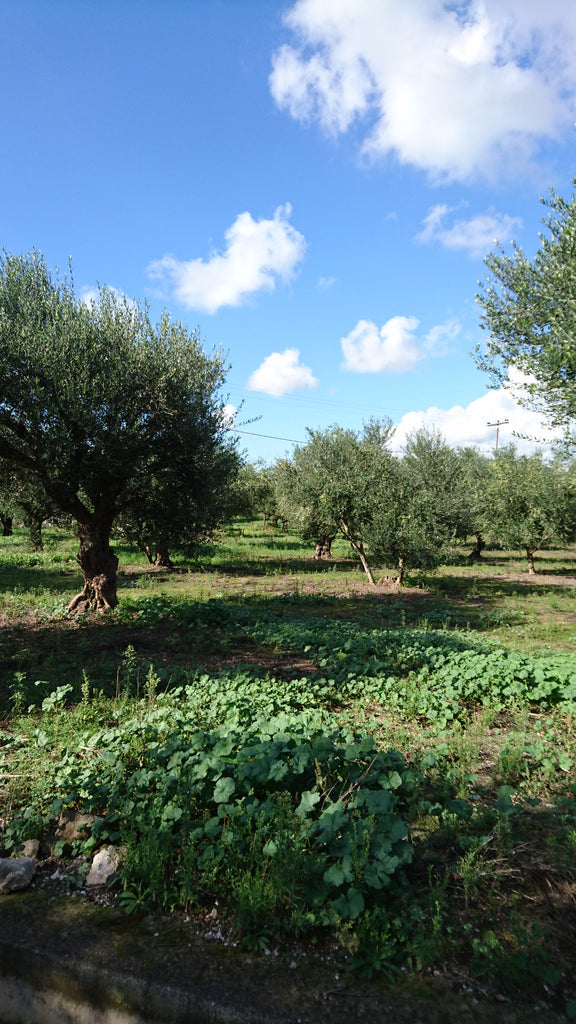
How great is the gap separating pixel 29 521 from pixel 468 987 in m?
24.6

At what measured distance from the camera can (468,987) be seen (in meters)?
2.53

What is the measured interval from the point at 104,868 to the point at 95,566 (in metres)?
10.5

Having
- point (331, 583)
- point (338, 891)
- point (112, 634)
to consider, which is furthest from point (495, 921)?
point (331, 583)

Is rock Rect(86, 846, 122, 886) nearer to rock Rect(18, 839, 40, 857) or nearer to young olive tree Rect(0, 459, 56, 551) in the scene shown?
rock Rect(18, 839, 40, 857)

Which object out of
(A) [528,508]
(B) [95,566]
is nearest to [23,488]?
(B) [95,566]

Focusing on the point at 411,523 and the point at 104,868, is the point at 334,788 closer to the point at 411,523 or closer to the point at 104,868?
the point at 104,868

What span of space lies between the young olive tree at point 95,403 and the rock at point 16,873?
8538 mm

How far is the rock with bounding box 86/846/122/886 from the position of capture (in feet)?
11.1

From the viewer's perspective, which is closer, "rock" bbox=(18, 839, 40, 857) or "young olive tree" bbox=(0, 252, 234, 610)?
"rock" bbox=(18, 839, 40, 857)

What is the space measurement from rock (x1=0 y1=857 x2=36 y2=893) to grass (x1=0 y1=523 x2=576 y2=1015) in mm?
278

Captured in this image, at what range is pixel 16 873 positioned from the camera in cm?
341

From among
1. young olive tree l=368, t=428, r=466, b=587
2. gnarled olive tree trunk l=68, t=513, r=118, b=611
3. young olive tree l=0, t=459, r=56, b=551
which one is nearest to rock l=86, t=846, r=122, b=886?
gnarled olive tree trunk l=68, t=513, r=118, b=611

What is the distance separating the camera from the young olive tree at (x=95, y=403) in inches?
410

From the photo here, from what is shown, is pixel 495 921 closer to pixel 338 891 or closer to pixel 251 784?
pixel 338 891
